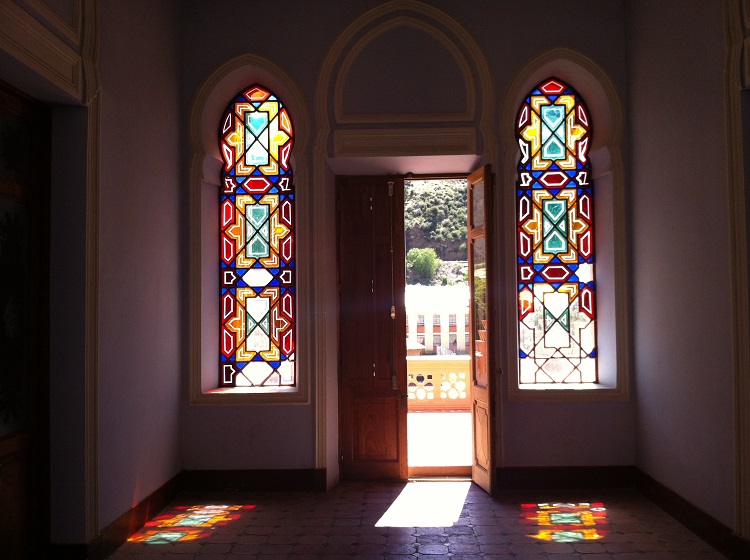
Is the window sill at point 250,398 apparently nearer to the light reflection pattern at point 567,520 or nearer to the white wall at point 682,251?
the light reflection pattern at point 567,520

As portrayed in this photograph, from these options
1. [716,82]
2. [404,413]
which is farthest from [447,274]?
[716,82]

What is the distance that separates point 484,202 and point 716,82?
1.77 meters

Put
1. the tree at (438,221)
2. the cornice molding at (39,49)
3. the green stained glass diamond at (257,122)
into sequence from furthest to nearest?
the tree at (438,221), the green stained glass diamond at (257,122), the cornice molding at (39,49)

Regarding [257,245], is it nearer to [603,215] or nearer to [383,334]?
[383,334]

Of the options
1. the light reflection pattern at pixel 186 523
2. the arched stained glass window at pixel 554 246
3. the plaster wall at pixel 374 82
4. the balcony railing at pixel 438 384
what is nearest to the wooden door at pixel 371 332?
the plaster wall at pixel 374 82

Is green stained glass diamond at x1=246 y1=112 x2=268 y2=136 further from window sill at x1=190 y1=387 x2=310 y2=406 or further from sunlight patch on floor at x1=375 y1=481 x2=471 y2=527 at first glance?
sunlight patch on floor at x1=375 y1=481 x2=471 y2=527

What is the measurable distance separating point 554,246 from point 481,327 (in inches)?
36.3

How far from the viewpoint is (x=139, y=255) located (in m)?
4.51

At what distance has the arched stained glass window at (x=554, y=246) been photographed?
5594 millimetres

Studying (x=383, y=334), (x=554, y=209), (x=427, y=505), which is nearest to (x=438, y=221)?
(x=554, y=209)

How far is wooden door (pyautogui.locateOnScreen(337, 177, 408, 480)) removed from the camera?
568cm

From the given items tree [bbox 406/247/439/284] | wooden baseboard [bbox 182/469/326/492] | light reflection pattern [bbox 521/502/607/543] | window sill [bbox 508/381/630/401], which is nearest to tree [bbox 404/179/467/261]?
tree [bbox 406/247/439/284]

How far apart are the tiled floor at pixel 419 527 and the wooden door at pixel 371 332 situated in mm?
416

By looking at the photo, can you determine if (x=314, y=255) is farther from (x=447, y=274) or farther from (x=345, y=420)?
(x=447, y=274)
